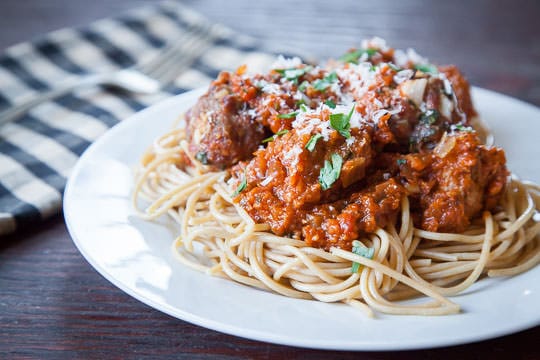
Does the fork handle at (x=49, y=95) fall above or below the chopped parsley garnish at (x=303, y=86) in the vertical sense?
below

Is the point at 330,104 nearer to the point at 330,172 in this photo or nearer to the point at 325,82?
the point at 325,82

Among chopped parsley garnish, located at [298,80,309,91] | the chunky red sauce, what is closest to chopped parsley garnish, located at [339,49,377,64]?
the chunky red sauce

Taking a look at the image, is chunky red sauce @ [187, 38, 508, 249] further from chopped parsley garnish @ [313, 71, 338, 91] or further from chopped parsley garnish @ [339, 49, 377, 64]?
chopped parsley garnish @ [339, 49, 377, 64]

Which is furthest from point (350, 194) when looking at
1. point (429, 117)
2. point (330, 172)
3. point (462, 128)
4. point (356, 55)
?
point (356, 55)

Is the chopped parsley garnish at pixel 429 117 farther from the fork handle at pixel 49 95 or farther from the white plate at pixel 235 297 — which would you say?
the fork handle at pixel 49 95

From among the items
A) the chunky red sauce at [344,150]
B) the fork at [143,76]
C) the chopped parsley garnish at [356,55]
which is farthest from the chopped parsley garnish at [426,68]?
the fork at [143,76]

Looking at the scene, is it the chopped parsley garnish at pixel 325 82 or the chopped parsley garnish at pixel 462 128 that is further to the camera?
the chopped parsley garnish at pixel 325 82
